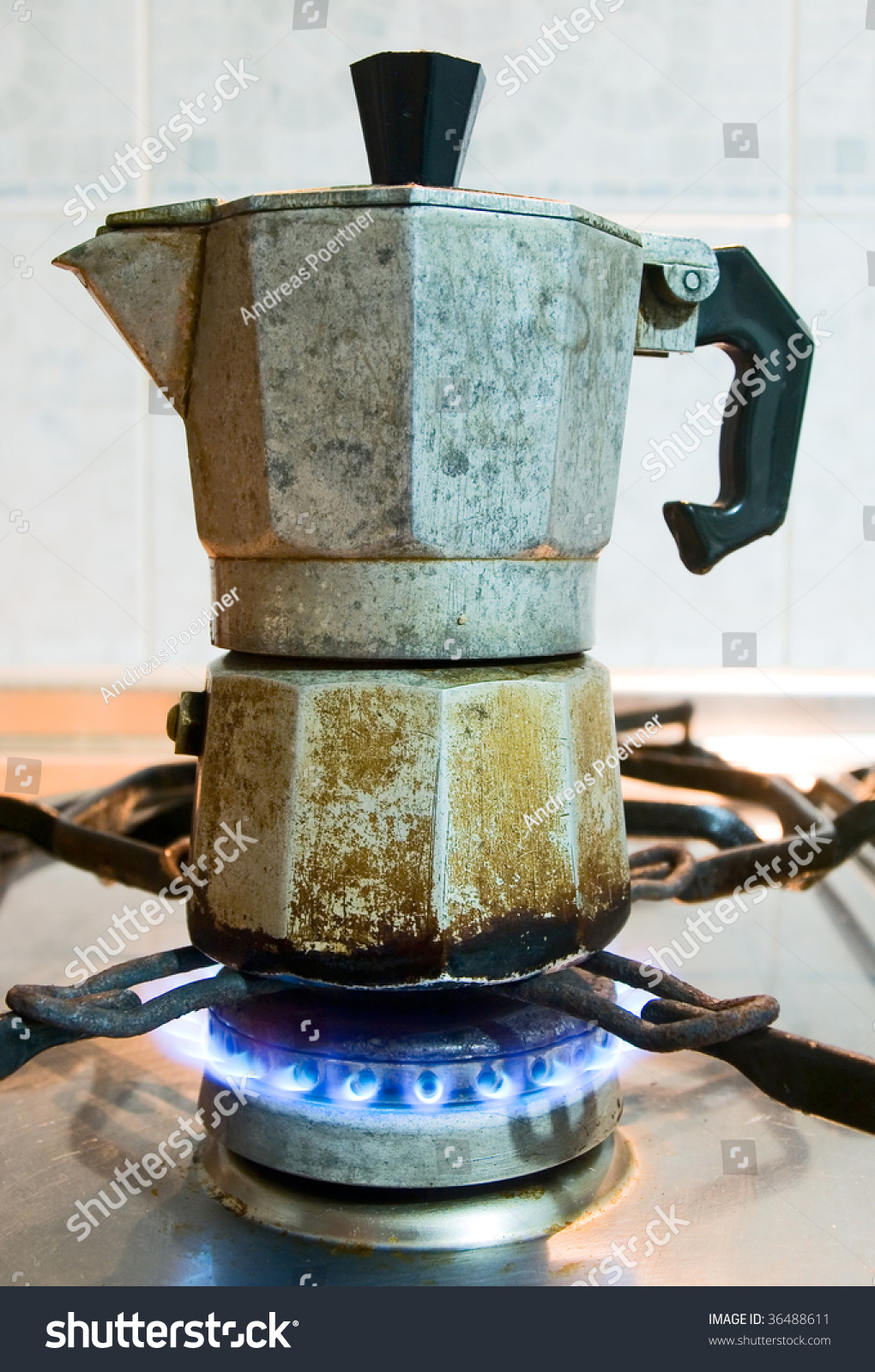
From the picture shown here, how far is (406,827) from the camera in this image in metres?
0.47

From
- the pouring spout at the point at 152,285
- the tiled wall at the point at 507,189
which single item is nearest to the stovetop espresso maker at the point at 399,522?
the pouring spout at the point at 152,285

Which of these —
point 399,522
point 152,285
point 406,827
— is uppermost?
point 152,285

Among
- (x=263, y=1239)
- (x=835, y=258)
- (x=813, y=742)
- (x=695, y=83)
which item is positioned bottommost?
(x=263, y=1239)

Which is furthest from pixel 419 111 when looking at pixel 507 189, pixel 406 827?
pixel 507 189

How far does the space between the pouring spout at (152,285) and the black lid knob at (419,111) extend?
0.09 m

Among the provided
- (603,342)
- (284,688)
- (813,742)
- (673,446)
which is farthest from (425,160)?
(813,742)

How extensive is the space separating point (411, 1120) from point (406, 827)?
4.7 inches

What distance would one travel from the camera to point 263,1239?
0.46m

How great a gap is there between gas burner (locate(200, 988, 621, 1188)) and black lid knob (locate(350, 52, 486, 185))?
360mm

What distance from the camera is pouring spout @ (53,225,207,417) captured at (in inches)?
19.5

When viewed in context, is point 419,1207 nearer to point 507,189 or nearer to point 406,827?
point 406,827

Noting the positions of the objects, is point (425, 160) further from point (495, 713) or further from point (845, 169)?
point (845, 169)

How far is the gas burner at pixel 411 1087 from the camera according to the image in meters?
0.47

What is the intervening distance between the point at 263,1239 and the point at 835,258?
3.53 ft
